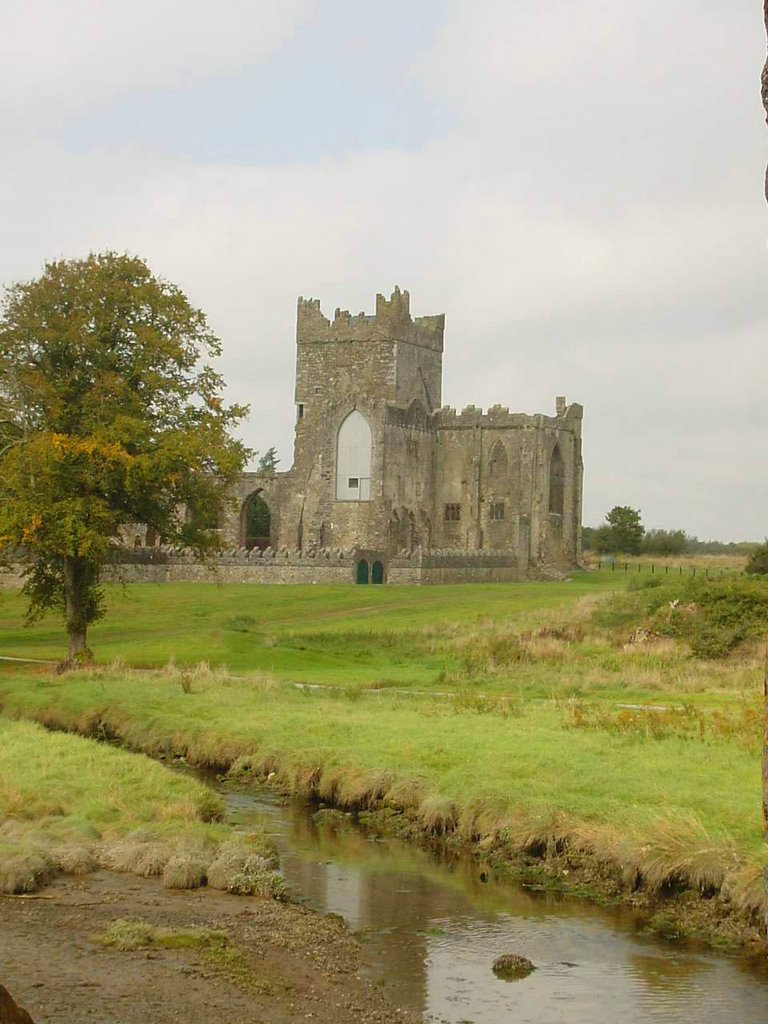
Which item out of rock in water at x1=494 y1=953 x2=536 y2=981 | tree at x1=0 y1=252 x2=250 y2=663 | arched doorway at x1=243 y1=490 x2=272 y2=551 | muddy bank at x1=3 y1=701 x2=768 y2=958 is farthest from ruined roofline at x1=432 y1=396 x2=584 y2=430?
rock in water at x1=494 y1=953 x2=536 y2=981

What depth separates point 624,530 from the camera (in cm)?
10700

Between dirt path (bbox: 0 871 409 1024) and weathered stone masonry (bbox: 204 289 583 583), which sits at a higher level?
weathered stone masonry (bbox: 204 289 583 583)

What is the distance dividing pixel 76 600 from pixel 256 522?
188ft

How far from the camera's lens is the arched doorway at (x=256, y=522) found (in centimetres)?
9438

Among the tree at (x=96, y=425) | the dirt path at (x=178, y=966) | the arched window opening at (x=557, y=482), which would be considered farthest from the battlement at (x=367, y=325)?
the dirt path at (x=178, y=966)

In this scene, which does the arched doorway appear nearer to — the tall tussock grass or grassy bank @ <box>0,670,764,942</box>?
grassy bank @ <box>0,670,764,942</box>

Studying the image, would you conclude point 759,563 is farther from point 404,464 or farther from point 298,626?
point 404,464

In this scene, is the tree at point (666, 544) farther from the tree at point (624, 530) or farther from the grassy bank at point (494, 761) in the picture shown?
the grassy bank at point (494, 761)

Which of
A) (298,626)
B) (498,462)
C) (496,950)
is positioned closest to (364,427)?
(498,462)

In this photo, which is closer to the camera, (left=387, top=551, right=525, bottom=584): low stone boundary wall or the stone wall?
the stone wall

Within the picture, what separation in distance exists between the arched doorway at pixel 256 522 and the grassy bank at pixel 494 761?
197ft

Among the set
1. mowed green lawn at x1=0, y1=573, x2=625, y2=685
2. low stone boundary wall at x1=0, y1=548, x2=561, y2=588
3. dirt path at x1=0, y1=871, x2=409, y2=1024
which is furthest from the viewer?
low stone boundary wall at x1=0, y1=548, x2=561, y2=588

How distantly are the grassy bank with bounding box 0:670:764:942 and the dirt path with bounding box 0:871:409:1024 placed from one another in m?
4.22

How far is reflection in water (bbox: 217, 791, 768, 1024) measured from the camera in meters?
13.5
